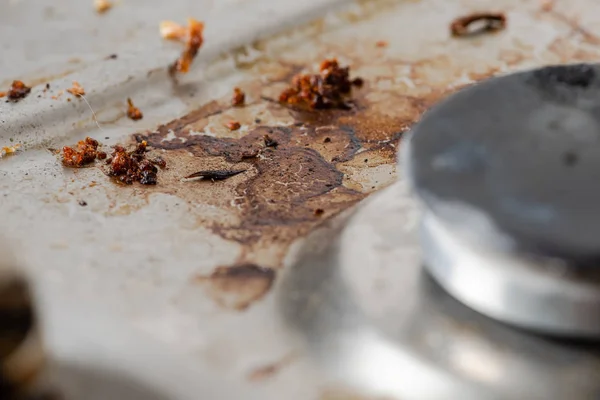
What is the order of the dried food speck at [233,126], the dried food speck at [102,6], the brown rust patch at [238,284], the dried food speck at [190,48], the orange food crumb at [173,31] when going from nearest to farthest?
the brown rust patch at [238,284] → the dried food speck at [233,126] → the dried food speck at [190,48] → the orange food crumb at [173,31] → the dried food speck at [102,6]

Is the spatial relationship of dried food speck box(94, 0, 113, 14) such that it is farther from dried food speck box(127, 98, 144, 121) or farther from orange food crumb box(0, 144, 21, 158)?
orange food crumb box(0, 144, 21, 158)

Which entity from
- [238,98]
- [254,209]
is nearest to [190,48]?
[238,98]

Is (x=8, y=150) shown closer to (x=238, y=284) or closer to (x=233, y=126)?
(x=233, y=126)

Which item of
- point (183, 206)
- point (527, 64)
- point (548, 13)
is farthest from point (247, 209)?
point (548, 13)

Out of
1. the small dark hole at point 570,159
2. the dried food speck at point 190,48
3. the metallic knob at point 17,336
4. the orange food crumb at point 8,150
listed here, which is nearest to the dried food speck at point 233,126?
the dried food speck at point 190,48

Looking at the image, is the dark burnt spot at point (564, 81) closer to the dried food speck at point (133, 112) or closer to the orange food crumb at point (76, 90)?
the dried food speck at point (133, 112)

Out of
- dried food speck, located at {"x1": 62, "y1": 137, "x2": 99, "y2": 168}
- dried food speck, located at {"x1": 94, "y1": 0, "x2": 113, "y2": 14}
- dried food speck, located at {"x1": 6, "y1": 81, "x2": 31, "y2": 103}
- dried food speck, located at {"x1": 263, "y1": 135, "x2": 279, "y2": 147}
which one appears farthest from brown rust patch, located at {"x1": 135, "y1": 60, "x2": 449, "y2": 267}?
dried food speck, located at {"x1": 94, "y1": 0, "x2": 113, "y2": 14}

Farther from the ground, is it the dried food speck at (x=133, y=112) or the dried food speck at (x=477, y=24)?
the dried food speck at (x=133, y=112)
